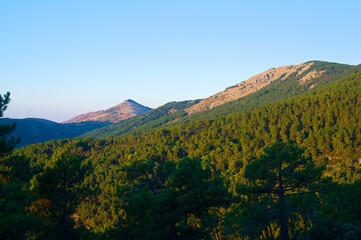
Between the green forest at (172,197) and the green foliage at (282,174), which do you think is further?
the green foliage at (282,174)

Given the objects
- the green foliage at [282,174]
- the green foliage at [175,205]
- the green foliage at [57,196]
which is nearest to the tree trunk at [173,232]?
the green foliage at [175,205]

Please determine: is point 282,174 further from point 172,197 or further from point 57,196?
point 57,196

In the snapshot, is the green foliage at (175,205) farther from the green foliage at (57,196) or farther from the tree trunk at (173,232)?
the green foliage at (57,196)

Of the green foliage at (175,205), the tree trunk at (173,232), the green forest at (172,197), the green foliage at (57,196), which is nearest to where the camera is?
the green forest at (172,197)

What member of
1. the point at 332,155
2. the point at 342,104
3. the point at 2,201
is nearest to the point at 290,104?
the point at 342,104

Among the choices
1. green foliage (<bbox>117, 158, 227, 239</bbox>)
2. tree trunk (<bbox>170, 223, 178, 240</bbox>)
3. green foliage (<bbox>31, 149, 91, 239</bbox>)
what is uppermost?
green foliage (<bbox>31, 149, 91, 239</bbox>)

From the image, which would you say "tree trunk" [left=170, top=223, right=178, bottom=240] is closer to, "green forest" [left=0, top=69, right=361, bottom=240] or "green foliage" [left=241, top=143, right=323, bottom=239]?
"green forest" [left=0, top=69, right=361, bottom=240]

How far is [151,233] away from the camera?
48.1 ft

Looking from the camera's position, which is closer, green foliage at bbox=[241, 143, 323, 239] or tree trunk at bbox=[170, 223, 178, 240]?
green foliage at bbox=[241, 143, 323, 239]

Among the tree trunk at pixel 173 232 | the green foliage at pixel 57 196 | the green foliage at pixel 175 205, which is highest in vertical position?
the green foliage at pixel 57 196

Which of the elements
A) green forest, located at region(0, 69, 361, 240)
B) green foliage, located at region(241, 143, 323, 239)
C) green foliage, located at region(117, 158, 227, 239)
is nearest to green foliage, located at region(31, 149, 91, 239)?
green forest, located at region(0, 69, 361, 240)

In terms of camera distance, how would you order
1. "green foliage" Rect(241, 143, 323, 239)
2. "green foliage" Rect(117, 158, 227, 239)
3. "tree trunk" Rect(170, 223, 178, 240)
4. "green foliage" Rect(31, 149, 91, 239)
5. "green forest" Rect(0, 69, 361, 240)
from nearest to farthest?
"green forest" Rect(0, 69, 361, 240), "green foliage" Rect(117, 158, 227, 239), "green foliage" Rect(241, 143, 323, 239), "green foliage" Rect(31, 149, 91, 239), "tree trunk" Rect(170, 223, 178, 240)

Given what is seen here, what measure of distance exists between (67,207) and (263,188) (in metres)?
15.5

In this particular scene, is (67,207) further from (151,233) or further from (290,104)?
(290,104)
